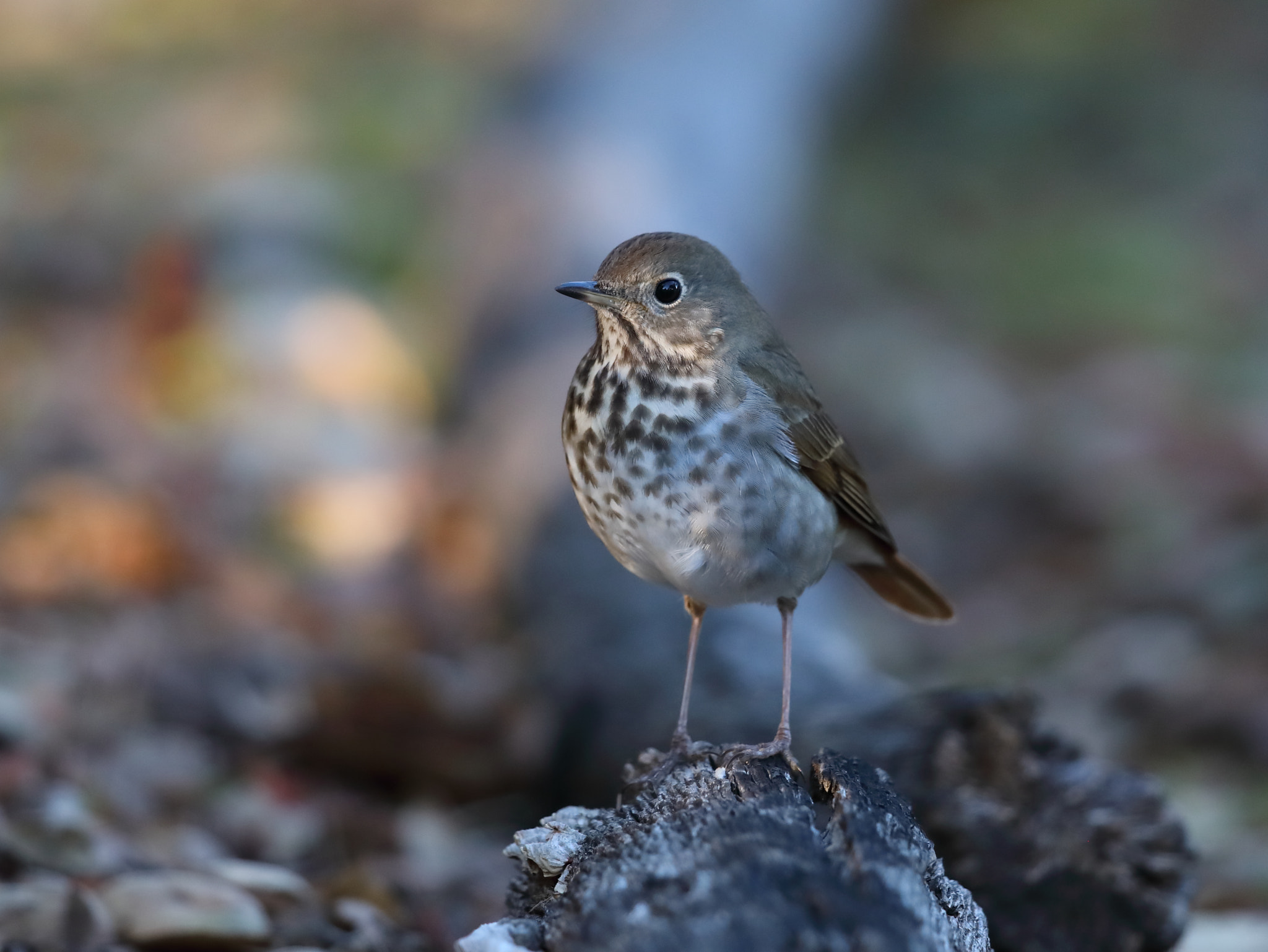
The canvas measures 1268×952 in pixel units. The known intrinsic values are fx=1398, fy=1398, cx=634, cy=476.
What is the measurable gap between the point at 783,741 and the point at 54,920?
1.51 m

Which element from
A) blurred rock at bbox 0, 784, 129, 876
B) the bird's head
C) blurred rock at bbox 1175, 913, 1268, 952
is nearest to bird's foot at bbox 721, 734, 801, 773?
the bird's head

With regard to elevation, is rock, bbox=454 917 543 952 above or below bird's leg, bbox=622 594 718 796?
below

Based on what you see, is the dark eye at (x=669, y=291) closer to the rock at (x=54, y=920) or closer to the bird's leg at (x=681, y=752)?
the bird's leg at (x=681, y=752)

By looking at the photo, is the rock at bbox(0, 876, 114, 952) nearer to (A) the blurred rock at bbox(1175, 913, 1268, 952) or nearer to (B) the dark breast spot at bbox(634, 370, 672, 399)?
(B) the dark breast spot at bbox(634, 370, 672, 399)

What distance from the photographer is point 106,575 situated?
201 inches

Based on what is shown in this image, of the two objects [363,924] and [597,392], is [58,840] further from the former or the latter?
[597,392]

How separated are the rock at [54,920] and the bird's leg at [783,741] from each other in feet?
4.26

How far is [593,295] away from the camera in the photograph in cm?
331

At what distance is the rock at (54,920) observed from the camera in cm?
275

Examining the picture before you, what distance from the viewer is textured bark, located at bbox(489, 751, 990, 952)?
2.03 meters

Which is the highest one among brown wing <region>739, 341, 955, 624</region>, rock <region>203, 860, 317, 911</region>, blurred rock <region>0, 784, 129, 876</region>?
brown wing <region>739, 341, 955, 624</region>

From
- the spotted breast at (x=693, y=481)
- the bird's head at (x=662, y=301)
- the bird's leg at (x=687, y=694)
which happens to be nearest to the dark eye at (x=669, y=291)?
the bird's head at (x=662, y=301)

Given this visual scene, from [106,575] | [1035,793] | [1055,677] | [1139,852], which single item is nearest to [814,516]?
[1035,793]

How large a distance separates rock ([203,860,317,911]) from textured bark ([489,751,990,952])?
0.80 metres
